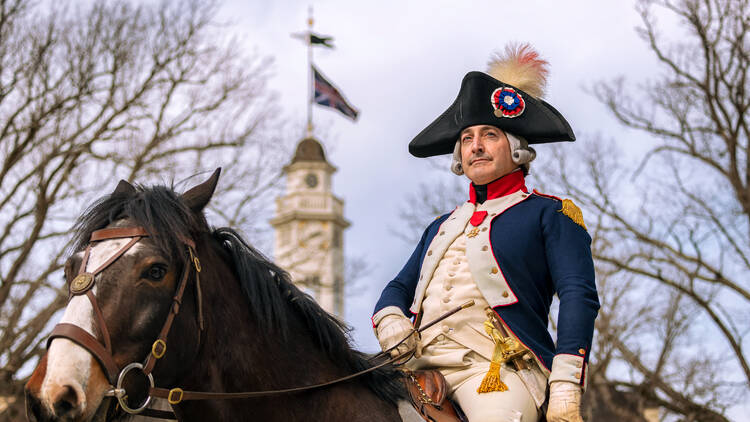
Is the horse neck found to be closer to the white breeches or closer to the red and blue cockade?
the white breeches

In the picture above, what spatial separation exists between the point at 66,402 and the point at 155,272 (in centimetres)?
57

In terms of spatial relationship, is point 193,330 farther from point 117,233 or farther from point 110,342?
point 117,233

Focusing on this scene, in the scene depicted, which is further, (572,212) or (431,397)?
(572,212)

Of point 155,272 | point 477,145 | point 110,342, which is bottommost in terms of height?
point 110,342

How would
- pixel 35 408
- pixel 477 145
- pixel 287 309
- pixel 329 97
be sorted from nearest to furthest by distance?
1. pixel 35 408
2. pixel 287 309
3. pixel 477 145
4. pixel 329 97

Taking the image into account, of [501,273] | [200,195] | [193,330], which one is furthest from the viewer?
[501,273]

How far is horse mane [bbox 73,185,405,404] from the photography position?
10.3ft

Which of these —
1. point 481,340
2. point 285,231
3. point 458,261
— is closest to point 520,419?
point 481,340

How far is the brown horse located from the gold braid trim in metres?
1.14

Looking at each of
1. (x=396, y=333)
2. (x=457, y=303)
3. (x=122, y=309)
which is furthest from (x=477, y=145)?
(x=122, y=309)

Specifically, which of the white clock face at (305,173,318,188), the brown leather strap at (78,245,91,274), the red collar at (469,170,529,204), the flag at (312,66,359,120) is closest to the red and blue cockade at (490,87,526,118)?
the red collar at (469,170,529,204)

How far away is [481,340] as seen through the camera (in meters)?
3.69

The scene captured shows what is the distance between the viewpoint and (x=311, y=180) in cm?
6291

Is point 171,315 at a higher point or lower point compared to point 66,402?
higher
